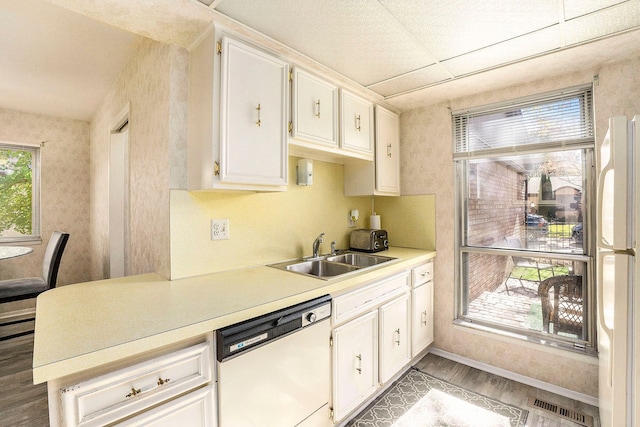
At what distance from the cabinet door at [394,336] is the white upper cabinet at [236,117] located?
1184 mm

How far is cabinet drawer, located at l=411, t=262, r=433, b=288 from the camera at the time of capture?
2.41 m

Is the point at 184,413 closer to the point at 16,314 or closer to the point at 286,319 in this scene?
the point at 286,319

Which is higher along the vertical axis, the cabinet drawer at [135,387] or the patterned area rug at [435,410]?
the cabinet drawer at [135,387]

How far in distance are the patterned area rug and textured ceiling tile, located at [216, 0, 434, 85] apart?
2.30 meters

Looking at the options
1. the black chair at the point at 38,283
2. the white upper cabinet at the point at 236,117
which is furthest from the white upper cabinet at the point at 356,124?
the black chair at the point at 38,283

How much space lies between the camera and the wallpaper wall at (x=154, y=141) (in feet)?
5.35

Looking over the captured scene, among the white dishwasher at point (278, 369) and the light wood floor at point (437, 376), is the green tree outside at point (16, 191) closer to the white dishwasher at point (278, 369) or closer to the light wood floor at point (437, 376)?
the light wood floor at point (437, 376)

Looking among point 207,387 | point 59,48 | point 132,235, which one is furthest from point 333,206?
point 59,48

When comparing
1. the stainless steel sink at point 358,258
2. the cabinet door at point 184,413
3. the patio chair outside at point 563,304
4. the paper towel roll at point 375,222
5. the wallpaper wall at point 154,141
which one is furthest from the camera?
the paper towel roll at point 375,222

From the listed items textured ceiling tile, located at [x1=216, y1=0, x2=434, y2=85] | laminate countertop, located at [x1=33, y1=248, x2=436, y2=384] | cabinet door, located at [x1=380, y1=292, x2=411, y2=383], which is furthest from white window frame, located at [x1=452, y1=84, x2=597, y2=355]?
laminate countertop, located at [x1=33, y1=248, x2=436, y2=384]

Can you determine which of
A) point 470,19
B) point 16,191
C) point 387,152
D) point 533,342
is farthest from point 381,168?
point 16,191

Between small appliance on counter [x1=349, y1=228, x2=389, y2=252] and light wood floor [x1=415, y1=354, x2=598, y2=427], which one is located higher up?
→ small appliance on counter [x1=349, y1=228, x2=389, y2=252]

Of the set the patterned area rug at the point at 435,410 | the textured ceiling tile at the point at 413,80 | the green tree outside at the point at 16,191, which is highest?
the textured ceiling tile at the point at 413,80

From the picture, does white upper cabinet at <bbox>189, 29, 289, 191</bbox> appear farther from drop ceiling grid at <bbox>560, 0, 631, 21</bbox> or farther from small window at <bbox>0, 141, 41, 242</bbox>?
small window at <bbox>0, 141, 41, 242</bbox>
